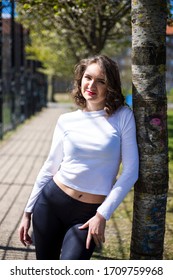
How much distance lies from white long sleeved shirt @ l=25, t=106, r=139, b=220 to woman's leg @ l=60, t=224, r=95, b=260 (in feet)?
0.67

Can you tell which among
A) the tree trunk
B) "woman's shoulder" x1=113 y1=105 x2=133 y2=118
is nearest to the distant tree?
the tree trunk

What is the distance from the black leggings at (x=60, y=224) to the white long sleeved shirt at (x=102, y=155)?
0.11 m

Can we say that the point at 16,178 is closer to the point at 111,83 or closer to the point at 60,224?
the point at 60,224

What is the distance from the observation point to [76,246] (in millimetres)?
2648

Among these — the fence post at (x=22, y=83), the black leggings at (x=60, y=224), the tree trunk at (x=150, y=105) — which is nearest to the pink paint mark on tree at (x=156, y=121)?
the tree trunk at (x=150, y=105)

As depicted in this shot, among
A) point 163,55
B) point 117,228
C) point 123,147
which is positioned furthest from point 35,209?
point 117,228


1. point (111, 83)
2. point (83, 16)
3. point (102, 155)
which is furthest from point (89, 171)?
point (83, 16)

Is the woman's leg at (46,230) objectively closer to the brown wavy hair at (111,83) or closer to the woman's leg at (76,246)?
the woman's leg at (76,246)

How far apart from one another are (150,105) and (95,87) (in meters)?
0.40

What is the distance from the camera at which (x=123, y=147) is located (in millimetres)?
2689

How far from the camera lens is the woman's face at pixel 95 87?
2803 mm

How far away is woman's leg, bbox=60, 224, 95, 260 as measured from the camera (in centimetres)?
264

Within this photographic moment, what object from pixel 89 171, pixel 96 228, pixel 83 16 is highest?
pixel 83 16
